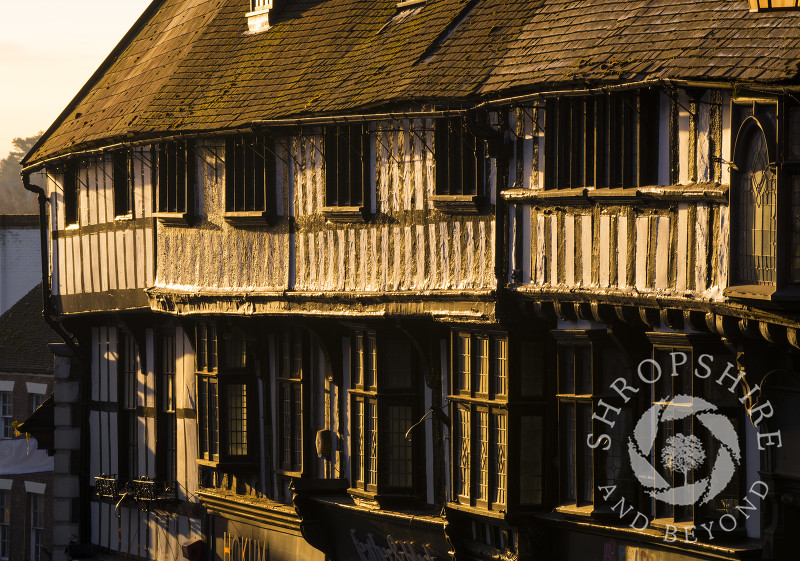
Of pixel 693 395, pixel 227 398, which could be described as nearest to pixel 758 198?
pixel 693 395

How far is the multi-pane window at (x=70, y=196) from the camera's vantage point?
2798 centimetres

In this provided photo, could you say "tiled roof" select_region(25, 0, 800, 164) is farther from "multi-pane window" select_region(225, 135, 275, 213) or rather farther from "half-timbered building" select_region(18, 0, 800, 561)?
"multi-pane window" select_region(225, 135, 275, 213)

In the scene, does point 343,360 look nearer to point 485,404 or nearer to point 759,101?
point 485,404

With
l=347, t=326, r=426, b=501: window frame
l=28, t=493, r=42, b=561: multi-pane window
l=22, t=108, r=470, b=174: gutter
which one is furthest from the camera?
l=28, t=493, r=42, b=561: multi-pane window

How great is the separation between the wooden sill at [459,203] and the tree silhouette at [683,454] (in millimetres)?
3694

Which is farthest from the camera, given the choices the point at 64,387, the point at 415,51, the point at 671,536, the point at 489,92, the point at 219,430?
the point at 64,387

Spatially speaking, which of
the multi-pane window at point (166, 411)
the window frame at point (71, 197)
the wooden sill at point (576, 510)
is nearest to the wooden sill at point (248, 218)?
the multi-pane window at point (166, 411)

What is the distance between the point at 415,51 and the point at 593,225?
453cm

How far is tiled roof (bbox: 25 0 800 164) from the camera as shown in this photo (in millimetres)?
15102

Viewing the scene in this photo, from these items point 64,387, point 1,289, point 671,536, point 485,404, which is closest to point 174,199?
Result: point 64,387

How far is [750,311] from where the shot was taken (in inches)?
551

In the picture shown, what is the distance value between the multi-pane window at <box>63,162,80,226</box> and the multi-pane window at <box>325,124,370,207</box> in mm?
8025

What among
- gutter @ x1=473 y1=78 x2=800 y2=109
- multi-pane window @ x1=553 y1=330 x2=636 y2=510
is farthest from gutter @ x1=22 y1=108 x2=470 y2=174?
multi-pane window @ x1=553 y1=330 x2=636 y2=510

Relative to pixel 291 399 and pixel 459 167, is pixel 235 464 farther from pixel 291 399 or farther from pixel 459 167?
pixel 459 167
